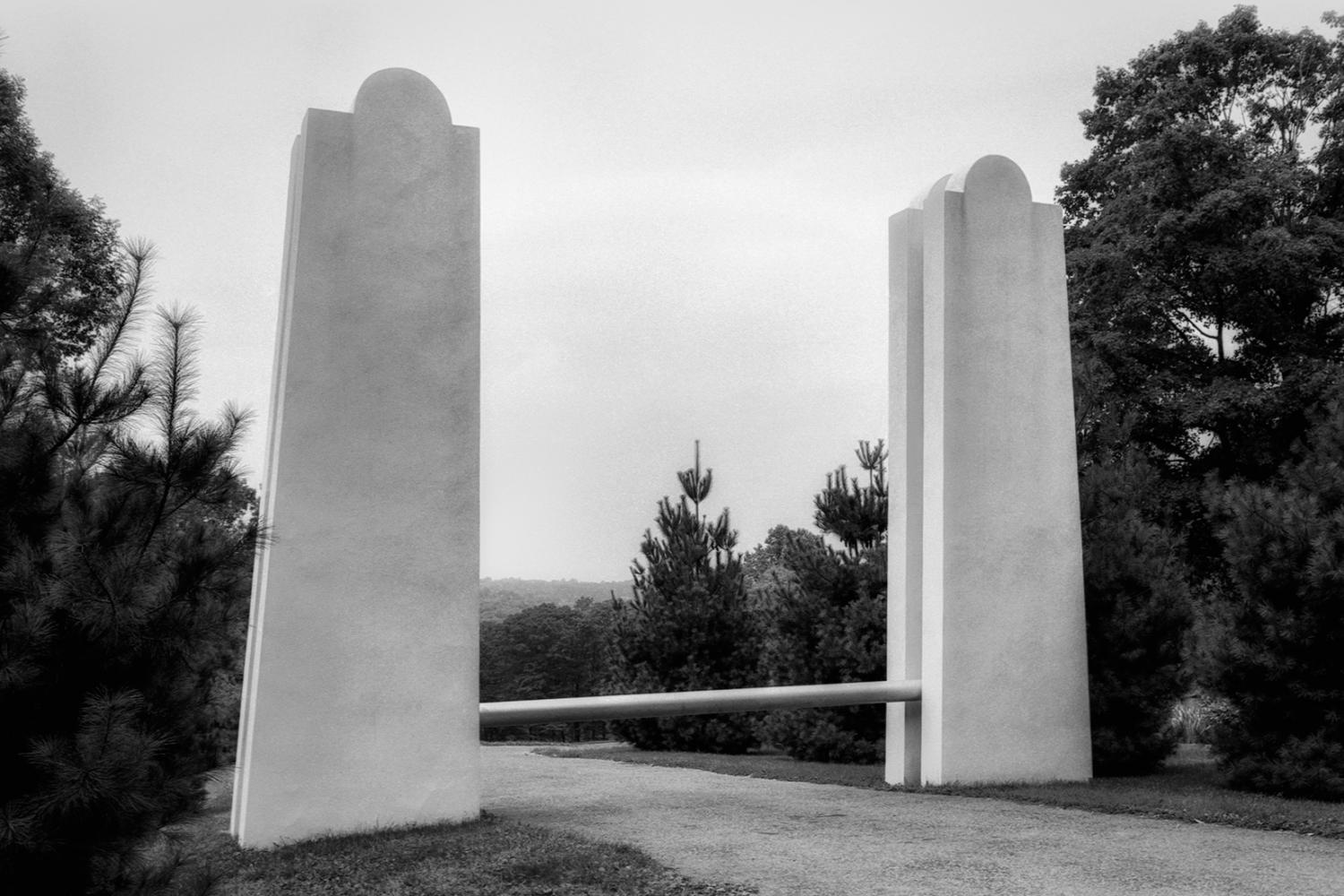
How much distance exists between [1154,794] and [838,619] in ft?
14.9

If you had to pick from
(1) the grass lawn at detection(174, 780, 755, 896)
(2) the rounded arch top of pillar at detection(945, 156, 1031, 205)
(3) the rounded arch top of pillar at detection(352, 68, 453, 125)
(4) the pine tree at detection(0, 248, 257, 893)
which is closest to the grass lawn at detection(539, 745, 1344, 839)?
(1) the grass lawn at detection(174, 780, 755, 896)

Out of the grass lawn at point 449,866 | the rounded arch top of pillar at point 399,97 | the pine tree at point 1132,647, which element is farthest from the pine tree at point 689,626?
the rounded arch top of pillar at point 399,97

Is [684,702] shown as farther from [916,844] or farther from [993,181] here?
[993,181]

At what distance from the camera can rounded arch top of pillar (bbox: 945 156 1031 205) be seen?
11234 mm

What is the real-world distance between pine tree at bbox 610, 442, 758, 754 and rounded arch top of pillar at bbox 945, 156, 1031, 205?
22.1ft

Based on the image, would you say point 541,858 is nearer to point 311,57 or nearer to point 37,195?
point 37,195

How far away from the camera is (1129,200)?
773 inches

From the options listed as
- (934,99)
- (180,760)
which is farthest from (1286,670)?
(180,760)

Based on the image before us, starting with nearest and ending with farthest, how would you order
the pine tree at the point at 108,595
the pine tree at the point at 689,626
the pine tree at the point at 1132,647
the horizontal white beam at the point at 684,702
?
the pine tree at the point at 108,595, the horizontal white beam at the point at 684,702, the pine tree at the point at 1132,647, the pine tree at the point at 689,626

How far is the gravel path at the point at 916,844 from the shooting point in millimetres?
6410

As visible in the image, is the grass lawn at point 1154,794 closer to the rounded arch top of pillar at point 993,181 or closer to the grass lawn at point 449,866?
the grass lawn at point 449,866

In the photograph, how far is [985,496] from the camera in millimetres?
10914

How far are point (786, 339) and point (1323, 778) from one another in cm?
940

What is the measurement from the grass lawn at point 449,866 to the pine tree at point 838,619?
597 cm
